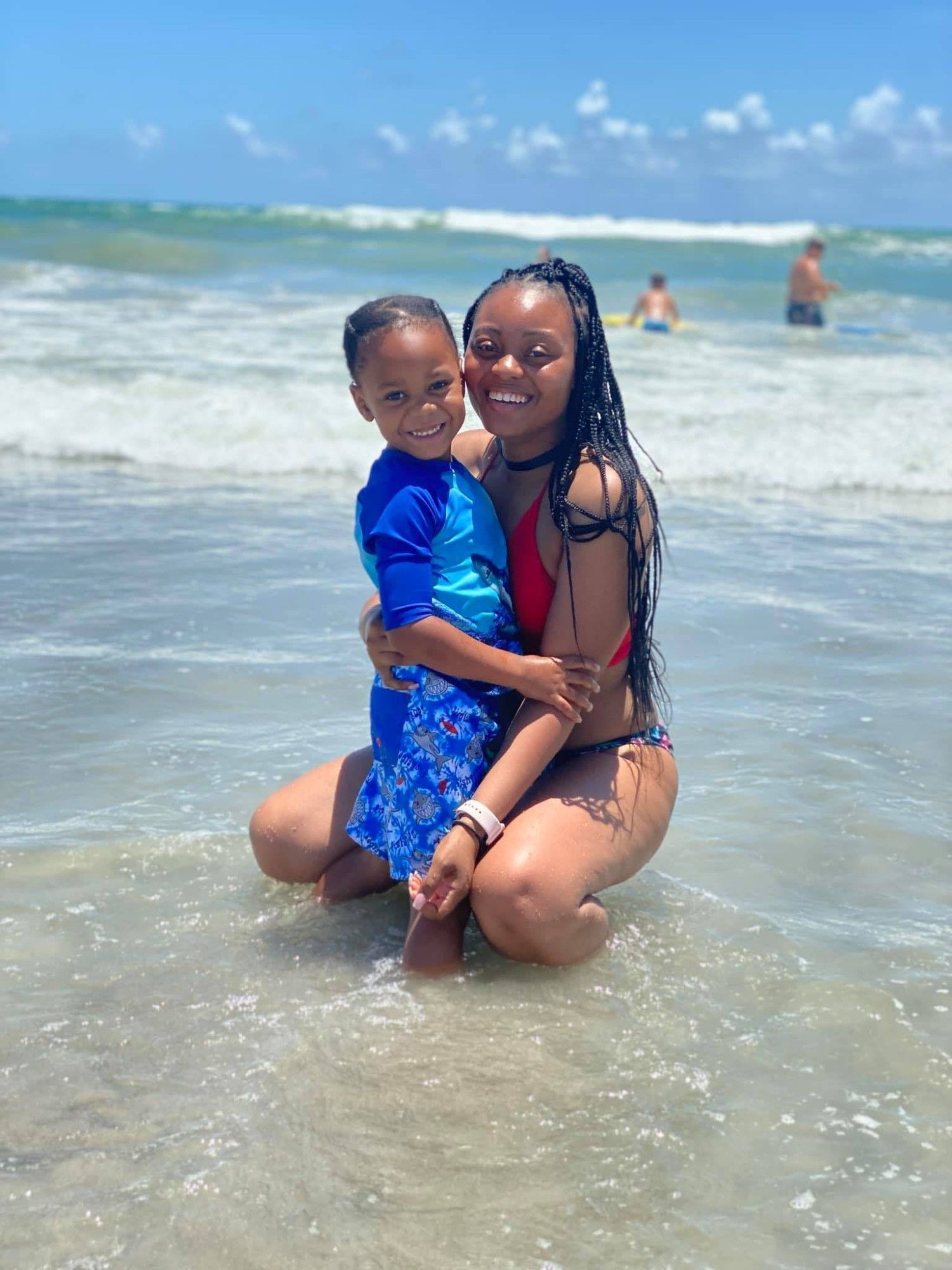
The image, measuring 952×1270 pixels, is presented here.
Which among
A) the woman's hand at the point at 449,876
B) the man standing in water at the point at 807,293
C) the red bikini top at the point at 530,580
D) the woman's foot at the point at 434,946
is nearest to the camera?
the woman's hand at the point at 449,876

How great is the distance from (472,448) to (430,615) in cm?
64

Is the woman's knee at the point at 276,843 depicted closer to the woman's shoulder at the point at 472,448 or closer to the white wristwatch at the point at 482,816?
the white wristwatch at the point at 482,816

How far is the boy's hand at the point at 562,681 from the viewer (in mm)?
2924

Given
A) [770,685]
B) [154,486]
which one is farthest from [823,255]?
[770,685]

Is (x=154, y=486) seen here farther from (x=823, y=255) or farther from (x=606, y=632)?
(x=823, y=255)

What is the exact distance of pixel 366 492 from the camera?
9.68ft

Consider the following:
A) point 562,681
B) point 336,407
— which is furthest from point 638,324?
point 562,681

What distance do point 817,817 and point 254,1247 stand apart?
7.01ft

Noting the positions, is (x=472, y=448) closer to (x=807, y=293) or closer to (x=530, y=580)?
(x=530, y=580)

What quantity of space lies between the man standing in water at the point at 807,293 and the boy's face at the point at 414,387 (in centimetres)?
1633

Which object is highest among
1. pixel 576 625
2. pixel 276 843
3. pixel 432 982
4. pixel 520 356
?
pixel 520 356

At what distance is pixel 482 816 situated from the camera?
2898 mm

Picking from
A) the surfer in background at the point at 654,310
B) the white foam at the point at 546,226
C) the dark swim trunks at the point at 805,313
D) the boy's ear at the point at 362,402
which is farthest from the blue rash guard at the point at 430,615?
the white foam at the point at 546,226

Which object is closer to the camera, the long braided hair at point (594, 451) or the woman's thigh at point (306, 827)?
the long braided hair at point (594, 451)
